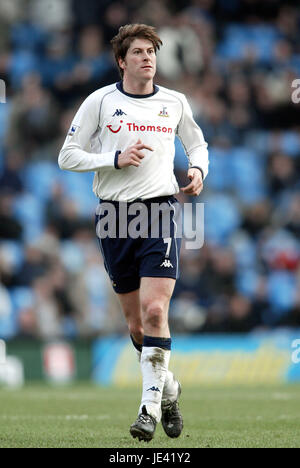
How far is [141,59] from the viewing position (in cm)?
611

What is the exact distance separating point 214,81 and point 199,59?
0.46m

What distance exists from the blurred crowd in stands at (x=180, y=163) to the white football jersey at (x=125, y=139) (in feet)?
23.0

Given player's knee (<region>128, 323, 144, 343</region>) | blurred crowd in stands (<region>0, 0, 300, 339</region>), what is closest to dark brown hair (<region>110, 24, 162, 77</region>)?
player's knee (<region>128, 323, 144, 343</region>)

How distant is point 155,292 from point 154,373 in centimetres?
48

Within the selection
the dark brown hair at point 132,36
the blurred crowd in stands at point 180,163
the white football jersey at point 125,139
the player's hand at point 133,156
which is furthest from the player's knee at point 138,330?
the blurred crowd in stands at point 180,163

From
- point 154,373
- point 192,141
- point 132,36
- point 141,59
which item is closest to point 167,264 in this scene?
point 154,373

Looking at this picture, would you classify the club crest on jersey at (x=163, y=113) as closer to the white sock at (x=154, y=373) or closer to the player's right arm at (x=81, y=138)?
the player's right arm at (x=81, y=138)

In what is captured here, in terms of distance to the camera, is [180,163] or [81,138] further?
[180,163]

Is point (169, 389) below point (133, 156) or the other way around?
below

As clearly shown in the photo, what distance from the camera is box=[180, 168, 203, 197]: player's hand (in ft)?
19.4

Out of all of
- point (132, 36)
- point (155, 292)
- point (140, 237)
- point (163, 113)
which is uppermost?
point (132, 36)

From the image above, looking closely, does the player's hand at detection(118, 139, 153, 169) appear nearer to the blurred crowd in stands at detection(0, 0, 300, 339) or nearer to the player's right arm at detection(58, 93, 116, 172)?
the player's right arm at detection(58, 93, 116, 172)

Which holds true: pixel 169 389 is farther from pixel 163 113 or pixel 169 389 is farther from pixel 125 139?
pixel 163 113

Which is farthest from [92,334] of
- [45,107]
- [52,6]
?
[52,6]
